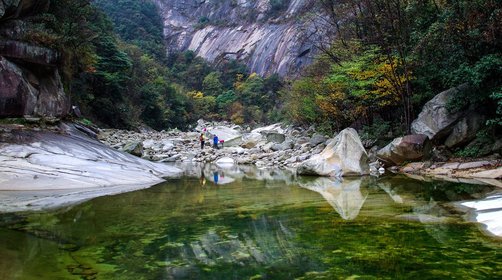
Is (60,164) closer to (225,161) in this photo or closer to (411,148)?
(411,148)

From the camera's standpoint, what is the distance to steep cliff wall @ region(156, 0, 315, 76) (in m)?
59.1

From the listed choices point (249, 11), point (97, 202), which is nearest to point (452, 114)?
point (97, 202)

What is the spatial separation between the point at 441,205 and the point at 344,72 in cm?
1130

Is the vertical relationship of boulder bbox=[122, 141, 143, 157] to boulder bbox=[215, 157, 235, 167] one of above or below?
above

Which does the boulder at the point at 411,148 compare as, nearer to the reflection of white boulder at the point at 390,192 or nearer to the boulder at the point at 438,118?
the boulder at the point at 438,118

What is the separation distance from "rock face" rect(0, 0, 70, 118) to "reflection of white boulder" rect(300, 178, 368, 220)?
8.59m

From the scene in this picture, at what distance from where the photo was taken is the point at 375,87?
16453mm

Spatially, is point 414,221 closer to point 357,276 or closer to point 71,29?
point 357,276

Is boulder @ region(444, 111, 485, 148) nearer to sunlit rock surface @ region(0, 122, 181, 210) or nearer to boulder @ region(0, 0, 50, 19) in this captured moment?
sunlit rock surface @ region(0, 122, 181, 210)

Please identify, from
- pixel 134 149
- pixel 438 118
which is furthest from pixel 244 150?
pixel 438 118

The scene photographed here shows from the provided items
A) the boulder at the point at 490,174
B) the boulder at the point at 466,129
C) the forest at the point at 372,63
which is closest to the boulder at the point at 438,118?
the boulder at the point at 466,129

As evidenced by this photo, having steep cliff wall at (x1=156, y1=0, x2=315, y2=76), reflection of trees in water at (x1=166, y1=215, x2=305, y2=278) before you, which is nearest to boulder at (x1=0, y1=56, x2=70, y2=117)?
reflection of trees in water at (x1=166, y1=215, x2=305, y2=278)

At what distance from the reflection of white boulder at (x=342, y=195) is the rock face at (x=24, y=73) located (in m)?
8.59

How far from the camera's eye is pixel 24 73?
12117 mm
